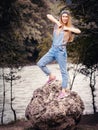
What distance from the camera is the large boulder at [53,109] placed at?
1272 centimetres

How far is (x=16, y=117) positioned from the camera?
71.4ft

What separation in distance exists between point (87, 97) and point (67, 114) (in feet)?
50.3

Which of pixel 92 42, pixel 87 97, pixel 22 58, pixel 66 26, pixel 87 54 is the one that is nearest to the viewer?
pixel 66 26

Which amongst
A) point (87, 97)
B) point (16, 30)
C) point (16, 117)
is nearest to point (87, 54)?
point (16, 30)

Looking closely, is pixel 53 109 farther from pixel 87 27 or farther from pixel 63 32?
pixel 87 27

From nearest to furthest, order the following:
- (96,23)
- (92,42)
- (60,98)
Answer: (60,98) < (96,23) < (92,42)

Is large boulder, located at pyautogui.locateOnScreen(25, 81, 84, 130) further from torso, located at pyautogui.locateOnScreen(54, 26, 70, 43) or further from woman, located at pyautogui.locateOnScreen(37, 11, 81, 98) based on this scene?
torso, located at pyautogui.locateOnScreen(54, 26, 70, 43)

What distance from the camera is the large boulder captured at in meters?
12.7

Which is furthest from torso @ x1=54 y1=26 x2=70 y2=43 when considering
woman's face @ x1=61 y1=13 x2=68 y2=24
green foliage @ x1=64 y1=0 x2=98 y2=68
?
green foliage @ x1=64 y1=0 x2=98 y2=68

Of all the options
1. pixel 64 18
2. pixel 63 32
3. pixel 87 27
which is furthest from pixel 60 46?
pixel 87 27

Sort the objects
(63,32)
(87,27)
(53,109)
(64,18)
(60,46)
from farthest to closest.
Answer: (87,27), (53,109), (60,46), (63,32), (64,18)

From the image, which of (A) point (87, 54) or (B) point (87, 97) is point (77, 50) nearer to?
(A) point (87, 54)

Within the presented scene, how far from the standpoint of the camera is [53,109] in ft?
41.7

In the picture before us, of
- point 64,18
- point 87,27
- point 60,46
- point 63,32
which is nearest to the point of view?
point 64,18
